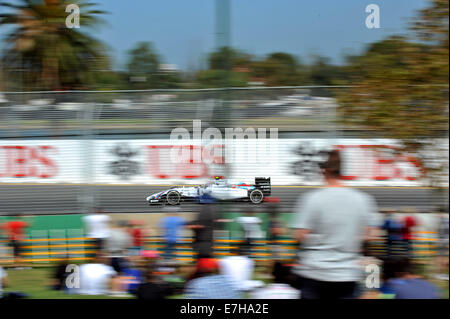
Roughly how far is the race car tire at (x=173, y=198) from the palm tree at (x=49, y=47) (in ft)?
12.7

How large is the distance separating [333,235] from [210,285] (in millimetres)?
720

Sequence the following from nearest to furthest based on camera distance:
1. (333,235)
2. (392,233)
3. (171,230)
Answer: (333,235) → (392,233) → (171,230)

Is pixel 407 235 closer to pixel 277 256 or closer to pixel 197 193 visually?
pixel 277 256

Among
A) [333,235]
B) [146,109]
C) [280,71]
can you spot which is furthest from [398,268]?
[280,71]

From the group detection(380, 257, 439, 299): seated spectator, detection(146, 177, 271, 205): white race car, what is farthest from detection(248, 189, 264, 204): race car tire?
detection(380, 257, 439, 299): seated spectator

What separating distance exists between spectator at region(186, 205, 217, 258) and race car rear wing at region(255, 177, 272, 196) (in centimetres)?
418

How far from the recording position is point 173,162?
918cm

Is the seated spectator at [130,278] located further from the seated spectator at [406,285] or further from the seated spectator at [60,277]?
the seated spectator at [406,285]

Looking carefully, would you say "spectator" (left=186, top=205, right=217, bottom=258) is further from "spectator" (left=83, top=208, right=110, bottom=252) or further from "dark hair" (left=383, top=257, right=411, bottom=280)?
"spectator" (left=83, top=208, right=110, bottom=252)

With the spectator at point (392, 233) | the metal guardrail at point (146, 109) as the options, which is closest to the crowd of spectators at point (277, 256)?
the spectator at point (392, 233)

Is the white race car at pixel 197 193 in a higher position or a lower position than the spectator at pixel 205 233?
lower

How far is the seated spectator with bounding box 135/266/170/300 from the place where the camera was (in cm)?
369

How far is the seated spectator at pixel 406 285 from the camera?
12.4ft
